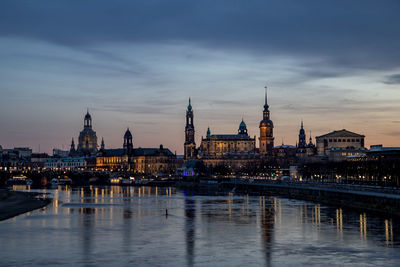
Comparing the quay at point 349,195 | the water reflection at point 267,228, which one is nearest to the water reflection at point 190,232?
the water reflection at point 267,228

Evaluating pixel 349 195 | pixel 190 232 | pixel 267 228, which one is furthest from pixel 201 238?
pixel 349 195

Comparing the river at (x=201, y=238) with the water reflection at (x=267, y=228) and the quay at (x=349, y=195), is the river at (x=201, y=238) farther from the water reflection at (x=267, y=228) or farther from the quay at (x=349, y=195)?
the quay at (x=349, y=195)

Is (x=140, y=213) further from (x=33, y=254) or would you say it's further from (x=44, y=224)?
(x=33, y=254)

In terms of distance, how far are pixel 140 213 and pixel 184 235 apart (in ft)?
91.8

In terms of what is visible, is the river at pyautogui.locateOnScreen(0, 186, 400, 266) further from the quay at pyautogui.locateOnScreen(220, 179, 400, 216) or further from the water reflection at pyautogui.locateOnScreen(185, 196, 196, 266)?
the quay at pyautogui.locateOnScreen(220, 179, 400, 216)

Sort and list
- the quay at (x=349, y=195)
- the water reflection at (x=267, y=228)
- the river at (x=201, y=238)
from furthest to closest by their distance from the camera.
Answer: the quay at (x=349, y=195)
the water reflection at (x=267, y=228)
the river at (x=201, y=238)

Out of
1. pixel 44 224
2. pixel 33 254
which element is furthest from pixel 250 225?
pixel 33 254

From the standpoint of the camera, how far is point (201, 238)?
205ft

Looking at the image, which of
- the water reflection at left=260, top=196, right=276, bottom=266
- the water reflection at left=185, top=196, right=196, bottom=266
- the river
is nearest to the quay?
the river

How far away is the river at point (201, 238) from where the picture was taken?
49.8m

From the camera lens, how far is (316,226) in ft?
236

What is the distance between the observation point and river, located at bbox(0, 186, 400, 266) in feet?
163

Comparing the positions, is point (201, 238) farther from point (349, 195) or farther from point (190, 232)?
point (349, 195)

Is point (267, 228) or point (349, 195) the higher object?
point (349, 195)
